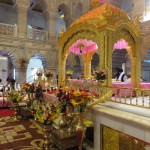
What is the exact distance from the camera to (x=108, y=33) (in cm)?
463

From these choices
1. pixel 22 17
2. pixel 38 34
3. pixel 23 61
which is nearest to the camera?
pixel 23 61

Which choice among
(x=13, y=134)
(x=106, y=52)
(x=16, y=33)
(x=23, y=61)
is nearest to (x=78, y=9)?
(x=16, y=33)

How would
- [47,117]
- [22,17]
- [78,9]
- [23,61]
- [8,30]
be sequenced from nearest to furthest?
[47,117] < [8,30] < [23,61] < [22,17] < [78,9]

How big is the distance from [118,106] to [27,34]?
1056 centimetres

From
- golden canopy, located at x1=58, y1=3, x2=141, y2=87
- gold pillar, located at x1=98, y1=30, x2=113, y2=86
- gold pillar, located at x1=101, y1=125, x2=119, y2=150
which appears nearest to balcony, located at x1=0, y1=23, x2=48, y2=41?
golden canopy, located at x1=58, y1=3, x2=141, y2=87

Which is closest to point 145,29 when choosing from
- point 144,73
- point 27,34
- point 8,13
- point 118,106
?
point 144,73

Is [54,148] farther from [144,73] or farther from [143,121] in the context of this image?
[144,73]

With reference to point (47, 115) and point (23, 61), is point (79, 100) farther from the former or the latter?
point (23, 61)

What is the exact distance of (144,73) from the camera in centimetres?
1149

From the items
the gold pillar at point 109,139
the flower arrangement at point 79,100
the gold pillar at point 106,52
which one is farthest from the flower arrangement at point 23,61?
the gold pillar at point 109,139

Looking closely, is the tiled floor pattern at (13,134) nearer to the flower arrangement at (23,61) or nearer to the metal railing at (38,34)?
the flower arrangement at (23,61)

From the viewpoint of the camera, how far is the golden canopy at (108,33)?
15.1 ft

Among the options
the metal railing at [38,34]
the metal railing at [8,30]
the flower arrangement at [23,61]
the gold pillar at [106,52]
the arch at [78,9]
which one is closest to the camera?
the gold pillar at [106,52]

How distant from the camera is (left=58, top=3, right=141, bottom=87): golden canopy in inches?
181
